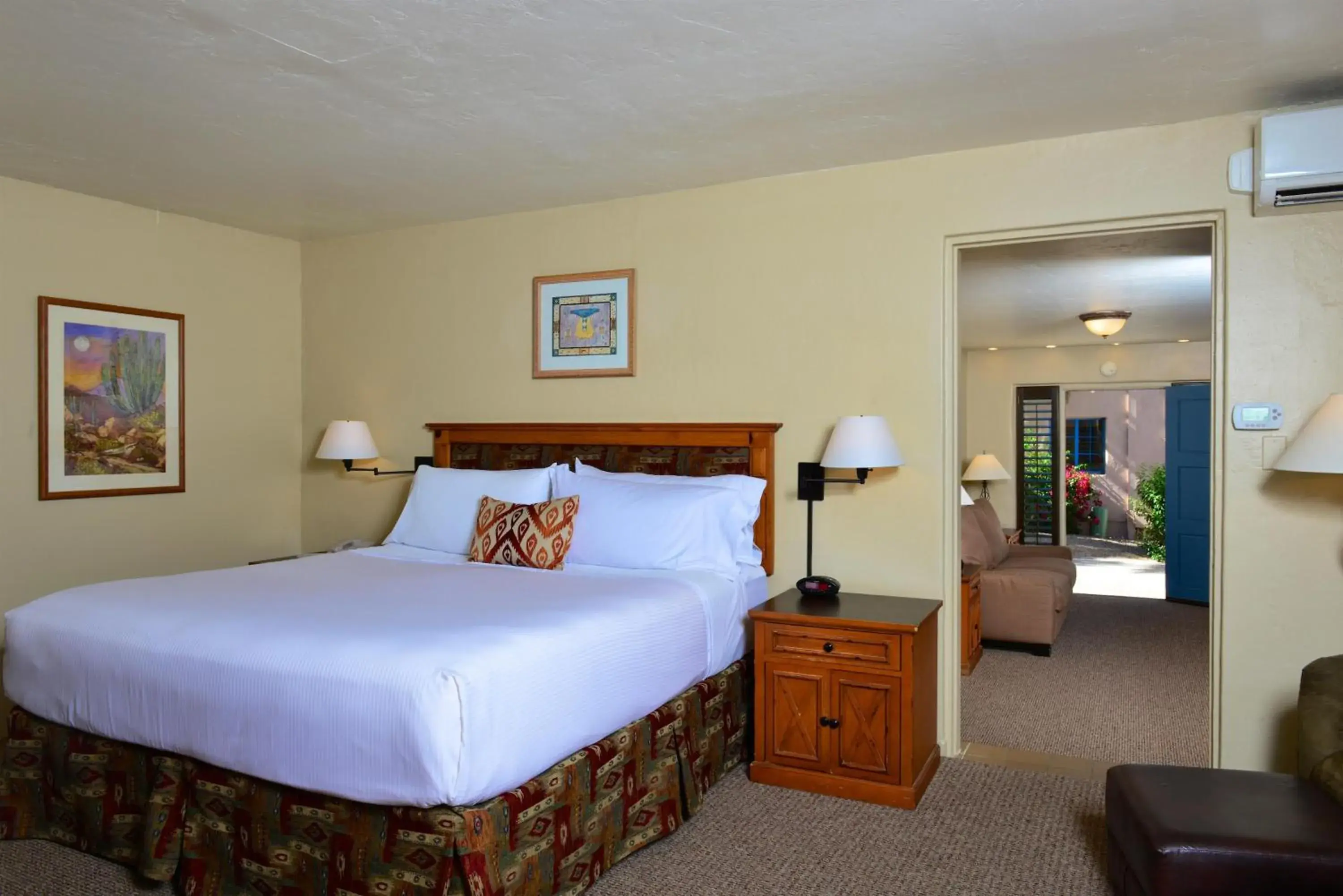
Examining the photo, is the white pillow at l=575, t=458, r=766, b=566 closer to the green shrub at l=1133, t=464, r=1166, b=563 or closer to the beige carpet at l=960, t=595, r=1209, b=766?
the beige carpet at l=960, t=595, r=1209, b=766

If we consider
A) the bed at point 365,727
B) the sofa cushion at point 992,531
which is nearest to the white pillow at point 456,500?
the bed at point 365,727

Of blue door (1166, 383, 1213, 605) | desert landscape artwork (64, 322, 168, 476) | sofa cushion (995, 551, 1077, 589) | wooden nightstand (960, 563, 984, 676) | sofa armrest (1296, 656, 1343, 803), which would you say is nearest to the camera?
sofa armrest (1296, 656, 1343, 803)

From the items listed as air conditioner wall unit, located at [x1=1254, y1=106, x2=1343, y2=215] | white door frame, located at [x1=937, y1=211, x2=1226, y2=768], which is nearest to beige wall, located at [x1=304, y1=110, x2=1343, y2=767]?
white door frame, located at [x1=937, y1=211, x2=1226, y2=768]

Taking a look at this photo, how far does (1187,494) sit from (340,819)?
7398 millimetres

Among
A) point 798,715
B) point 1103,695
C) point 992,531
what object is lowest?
point 1103,695

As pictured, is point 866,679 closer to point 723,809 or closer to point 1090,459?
point 723,809

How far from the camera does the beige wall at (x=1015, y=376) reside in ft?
29.1

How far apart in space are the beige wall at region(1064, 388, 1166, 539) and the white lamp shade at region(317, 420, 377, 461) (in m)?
10.4

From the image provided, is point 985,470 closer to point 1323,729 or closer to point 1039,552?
point 1039,552

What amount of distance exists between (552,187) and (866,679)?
2.51m

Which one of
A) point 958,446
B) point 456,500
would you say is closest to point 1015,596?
point 958,446

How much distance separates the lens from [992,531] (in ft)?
21.2

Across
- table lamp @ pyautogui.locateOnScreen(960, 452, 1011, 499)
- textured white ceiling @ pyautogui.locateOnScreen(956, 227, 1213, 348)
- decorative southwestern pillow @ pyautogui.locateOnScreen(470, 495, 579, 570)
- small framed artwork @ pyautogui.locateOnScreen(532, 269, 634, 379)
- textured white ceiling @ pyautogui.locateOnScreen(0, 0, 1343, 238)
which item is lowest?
decorative southwestern pillow @ pyautogui.locateOnScreen(470, 495, 579, 570)

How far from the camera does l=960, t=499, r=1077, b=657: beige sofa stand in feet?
18.3
